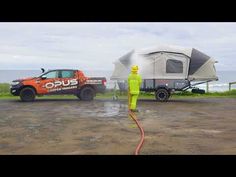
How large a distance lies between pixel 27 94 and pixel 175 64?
8.64 metres

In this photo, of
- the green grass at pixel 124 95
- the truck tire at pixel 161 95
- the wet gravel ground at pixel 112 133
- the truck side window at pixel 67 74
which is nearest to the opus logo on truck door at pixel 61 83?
the truck side window at pixel 67 74

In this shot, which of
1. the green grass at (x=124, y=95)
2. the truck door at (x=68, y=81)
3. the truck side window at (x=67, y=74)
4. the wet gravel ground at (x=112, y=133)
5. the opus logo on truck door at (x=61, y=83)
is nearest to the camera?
the wet gravel ground at (x=112, y=133)

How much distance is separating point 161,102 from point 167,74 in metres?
1.64

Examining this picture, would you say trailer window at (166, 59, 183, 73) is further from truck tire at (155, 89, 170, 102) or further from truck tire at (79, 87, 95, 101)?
truck tire at (79, 87, 95, 101)

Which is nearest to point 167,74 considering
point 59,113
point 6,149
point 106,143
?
point 59,113

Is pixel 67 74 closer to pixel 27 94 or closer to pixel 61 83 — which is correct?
pixel 61 83

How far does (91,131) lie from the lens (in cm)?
995

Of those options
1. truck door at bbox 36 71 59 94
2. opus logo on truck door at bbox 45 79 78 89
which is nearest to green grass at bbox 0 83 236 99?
opus logo on truck door at bbox 45 79 78 89

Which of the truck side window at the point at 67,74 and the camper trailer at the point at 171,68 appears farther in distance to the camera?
the truck side window at the point at 67,74

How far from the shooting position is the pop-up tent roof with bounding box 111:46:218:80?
64.7 feet

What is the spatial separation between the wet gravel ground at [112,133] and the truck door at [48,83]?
5549 mm

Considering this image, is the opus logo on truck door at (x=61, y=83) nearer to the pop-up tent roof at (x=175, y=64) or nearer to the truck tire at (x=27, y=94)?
the truck tire at (x=27, y=94)

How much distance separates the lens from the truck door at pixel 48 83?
19.7 meters

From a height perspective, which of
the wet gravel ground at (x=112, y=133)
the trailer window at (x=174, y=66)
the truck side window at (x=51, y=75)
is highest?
the trailer window at (x=174, y=66)
